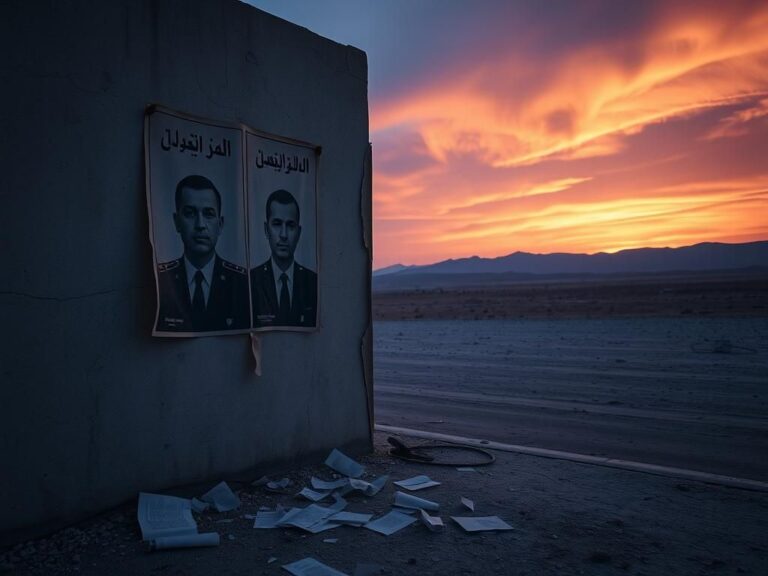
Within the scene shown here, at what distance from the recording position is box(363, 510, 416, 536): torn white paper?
4.19 meters

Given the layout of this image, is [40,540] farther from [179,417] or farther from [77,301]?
[77,301]

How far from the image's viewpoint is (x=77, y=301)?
3980mm

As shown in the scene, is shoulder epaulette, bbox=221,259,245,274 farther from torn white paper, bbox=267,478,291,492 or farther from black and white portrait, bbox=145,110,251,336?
torn white paper, bbox=267,478,291,492

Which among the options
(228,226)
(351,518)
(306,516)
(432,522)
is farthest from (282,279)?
(432,522)

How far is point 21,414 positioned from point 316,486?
7.78 ft

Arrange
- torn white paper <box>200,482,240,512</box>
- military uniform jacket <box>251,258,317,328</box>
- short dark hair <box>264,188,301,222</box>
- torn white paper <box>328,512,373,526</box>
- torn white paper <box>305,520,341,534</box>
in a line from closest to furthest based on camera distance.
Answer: torn white paper <box>305,520,341,534</box> → torn white paper <box>328,512,373,526</box> → torn white paper <box>200,482,240,512</box> → military uniform jacket <box>251,258,317,328</box> → short dark hair <box>264,188,301,222</box>

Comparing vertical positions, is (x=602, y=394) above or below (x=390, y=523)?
above

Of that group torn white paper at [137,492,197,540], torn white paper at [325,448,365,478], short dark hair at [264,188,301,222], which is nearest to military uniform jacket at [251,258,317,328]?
short dark hair at [264,188,301,222]

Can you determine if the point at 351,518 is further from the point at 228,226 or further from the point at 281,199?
the point at 281,199

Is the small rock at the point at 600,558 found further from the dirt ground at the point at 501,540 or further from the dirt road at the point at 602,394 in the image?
the dirt road at the point at 602,394

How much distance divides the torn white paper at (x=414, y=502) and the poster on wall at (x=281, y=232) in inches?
71.0

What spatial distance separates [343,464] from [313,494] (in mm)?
746

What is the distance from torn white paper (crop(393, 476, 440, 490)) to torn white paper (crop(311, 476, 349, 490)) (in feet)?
1.56

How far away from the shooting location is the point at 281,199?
Answer: 5.46 m
